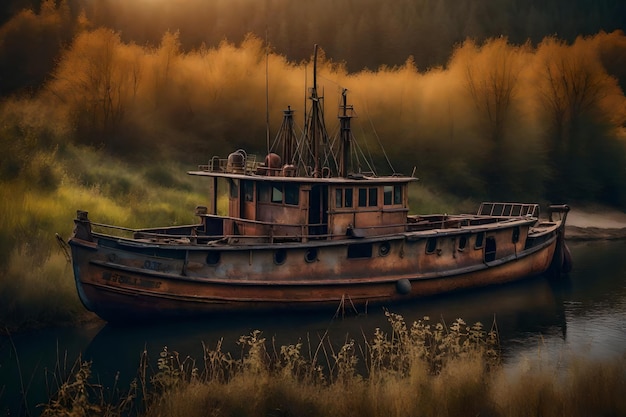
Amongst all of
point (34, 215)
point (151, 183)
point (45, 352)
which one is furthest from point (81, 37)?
point (45, 352)

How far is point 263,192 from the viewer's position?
71.2 feet

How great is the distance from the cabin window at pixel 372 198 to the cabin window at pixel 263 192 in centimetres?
301

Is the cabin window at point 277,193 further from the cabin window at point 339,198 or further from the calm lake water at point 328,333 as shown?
the calm lake water at point 328,333

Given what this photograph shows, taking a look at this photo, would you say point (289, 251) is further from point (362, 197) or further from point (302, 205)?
point (362, 197)

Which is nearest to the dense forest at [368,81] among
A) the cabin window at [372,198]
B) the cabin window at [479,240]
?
the cabin window at [479,240]

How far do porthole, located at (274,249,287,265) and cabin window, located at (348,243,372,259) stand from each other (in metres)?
2.23

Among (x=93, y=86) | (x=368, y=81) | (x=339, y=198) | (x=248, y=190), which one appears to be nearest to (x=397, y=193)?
(x=339, y=198)

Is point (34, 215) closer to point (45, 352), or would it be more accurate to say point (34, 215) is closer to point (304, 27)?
point (45, 352)

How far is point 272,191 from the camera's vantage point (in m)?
21.5

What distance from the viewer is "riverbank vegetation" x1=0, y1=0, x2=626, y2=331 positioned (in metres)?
26.5

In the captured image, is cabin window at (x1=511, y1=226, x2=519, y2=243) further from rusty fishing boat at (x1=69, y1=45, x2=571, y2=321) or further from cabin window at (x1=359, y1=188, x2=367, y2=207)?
cabin window at (x1=359, y1=188, x2=367, y2=207)

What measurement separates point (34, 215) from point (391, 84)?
2334 cm

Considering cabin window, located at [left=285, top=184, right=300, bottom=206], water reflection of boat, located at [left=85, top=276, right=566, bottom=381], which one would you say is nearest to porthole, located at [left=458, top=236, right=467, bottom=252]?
water reflection of boat, located at [left=85, top=276, right=566, bottom=381]

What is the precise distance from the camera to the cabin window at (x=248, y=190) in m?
21.9
